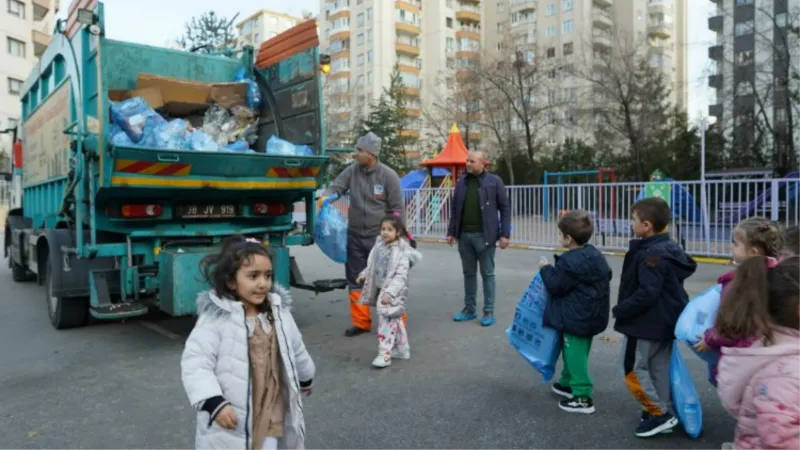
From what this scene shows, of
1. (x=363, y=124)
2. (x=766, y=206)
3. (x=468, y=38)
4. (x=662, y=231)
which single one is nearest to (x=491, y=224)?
(x=662, y=231)

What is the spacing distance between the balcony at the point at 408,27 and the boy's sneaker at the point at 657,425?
65308 millimetres

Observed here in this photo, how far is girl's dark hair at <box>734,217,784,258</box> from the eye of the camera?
3.15 meters

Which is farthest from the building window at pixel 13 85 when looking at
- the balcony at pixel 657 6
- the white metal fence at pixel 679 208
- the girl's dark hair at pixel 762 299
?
the balcony at pixel 657 6

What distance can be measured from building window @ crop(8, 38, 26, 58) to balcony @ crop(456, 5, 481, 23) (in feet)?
133

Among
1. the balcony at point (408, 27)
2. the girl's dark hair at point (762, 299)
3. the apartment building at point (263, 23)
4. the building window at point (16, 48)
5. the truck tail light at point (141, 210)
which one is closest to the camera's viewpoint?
the girl's dark hair at point (762, 299)

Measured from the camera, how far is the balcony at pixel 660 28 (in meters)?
60.2

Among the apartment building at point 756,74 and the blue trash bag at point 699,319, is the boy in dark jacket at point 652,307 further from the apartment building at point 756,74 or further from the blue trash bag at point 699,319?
the apartment building at point 756,74

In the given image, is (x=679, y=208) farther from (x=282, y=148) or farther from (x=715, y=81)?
(x=715, y=81)

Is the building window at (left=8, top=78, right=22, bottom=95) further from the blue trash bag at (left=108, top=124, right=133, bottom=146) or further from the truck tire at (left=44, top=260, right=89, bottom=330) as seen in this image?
the blue trash bag at (left=108, top=124, right=133, bottom=146)

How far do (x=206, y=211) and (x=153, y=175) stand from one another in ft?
2.81

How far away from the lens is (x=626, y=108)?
92.8 ft

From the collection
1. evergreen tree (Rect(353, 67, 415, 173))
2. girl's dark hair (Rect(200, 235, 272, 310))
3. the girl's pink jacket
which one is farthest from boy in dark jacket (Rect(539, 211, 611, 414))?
evergreen tree (Rect(353, 67, 415, 173))

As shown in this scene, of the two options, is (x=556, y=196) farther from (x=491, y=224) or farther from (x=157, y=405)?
(x=157, y=405)

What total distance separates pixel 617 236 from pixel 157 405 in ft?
33.5
